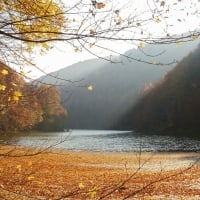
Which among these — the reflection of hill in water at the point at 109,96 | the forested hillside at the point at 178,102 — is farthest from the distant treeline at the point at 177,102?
the reflection of hill in water at the point at 109,96

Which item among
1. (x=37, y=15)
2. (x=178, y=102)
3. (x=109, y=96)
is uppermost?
(x=109, y=96)

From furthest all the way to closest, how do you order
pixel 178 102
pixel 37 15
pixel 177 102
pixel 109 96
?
pixel 109 96, pixel 177 102, pixel 178 102, pixel 37 15

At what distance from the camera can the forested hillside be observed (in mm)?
77312

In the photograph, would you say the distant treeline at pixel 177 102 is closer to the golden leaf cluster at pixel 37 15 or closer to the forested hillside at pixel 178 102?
the forested hillside at pixel 178 102

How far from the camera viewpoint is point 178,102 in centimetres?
8381

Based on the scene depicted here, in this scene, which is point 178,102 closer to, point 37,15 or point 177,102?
point 177,102

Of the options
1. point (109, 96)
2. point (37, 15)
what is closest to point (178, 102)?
point (37, 15)

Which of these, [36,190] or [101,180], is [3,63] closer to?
[36,190]

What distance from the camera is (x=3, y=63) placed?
430cm

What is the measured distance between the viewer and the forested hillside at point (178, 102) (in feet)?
254

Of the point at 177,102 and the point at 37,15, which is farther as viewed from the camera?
the point at 177,102

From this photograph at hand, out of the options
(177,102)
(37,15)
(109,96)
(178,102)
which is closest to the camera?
(37,15)

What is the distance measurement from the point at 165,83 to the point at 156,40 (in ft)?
307

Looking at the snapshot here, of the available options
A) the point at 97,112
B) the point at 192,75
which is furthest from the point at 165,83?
the point at 97,112
